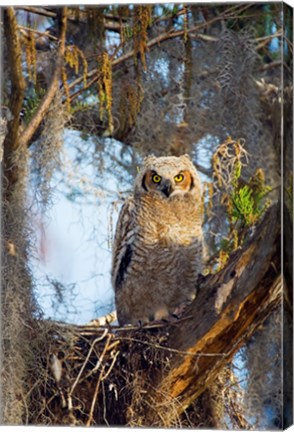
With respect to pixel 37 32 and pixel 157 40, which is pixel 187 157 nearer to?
pixel 157 40

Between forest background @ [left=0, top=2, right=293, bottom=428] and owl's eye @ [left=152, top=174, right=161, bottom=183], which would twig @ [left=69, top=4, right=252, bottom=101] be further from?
owl's eye @ [left=152, top=174, right=161, bottom=183]

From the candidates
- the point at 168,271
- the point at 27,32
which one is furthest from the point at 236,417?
the point at 27,32

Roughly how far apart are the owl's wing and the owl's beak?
12 cm

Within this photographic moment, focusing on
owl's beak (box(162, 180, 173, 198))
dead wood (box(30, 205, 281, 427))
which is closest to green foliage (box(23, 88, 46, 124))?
owl's beak (box(162, 180, 173, 198))

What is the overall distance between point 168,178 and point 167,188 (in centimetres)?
4

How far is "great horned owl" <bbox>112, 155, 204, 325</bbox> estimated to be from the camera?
3.79 m

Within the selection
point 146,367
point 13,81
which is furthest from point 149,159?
point 146,367

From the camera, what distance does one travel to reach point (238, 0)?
370 centimetres

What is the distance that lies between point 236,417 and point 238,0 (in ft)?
4.61

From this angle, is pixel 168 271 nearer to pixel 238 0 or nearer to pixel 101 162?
pixel 101 162

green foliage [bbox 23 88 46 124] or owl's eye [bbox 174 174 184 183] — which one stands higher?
green foliage [bbox 23 88 46 124]

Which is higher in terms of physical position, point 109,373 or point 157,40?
point 157,40

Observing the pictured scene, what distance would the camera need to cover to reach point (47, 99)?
3910 mm

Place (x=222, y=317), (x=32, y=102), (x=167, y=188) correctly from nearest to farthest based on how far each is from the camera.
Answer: (x=222, y=317), (x=167, y=188), (x=32, y=102)
